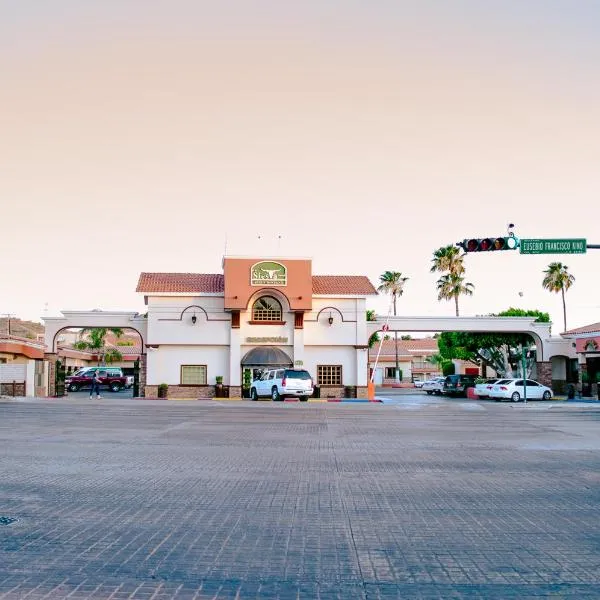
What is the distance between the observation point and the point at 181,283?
43.6m

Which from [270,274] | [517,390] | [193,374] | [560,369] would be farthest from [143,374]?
[560,369]

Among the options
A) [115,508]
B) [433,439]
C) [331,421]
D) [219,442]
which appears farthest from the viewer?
[331,421]

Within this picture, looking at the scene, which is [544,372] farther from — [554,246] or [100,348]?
[100,348]

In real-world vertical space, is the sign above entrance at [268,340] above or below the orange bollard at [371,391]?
above

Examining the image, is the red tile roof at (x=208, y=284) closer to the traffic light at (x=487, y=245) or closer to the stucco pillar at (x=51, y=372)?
the stucco pillar at (x=51, y=372)

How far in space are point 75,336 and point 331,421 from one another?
79.5 m

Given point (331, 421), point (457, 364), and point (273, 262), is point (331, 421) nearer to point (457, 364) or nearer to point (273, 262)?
point (273, 262)

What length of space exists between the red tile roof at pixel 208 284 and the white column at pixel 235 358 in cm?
296

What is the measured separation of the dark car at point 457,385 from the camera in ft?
168

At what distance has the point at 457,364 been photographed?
250 ft

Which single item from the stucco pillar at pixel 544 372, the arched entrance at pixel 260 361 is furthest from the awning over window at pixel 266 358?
the stucco pillar at pixel 544 372

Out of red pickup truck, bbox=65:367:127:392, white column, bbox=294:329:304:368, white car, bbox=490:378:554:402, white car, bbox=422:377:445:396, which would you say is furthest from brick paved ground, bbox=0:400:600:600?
red pickup truck, bbox=65:367:127:392

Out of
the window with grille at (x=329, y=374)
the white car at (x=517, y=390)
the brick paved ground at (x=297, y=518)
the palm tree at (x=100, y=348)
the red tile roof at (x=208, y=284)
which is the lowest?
the brick paved ground at (x=297, y=518)

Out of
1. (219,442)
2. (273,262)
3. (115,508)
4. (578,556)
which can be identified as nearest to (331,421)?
(219,442)
